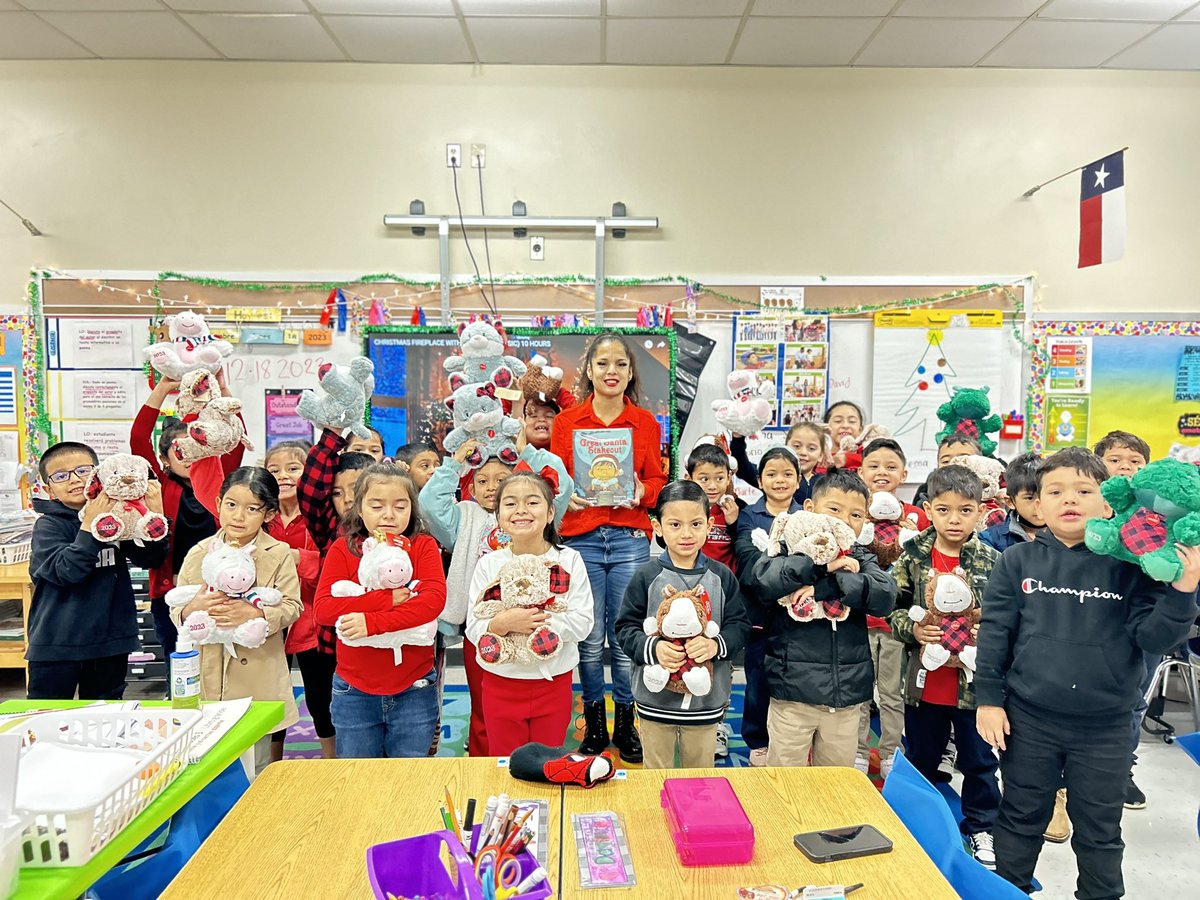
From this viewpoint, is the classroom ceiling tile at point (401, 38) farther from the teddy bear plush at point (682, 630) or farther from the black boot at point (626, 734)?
the black boot at point (626, 734)

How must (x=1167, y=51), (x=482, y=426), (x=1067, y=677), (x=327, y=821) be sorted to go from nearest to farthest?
1. (x=327, y=821)
2. (x=1067, y=677)
3. (x=482, y=426)
4. (x=1167, y=51)

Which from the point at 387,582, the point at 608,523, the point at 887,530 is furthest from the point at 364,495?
the point at 887,530

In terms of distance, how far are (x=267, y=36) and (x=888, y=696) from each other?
4495 mm

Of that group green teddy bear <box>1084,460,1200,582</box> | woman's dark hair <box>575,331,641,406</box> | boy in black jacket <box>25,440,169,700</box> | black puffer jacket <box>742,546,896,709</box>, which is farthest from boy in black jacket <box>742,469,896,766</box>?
boy in black jacket <box>25,440,169,700</box>

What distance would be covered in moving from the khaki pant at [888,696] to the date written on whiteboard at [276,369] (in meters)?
3.37

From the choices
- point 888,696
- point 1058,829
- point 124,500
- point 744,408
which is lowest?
point 1058,829

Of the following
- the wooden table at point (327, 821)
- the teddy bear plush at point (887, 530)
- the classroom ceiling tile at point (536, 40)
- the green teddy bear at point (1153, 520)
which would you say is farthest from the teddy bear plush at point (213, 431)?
the green teddy bear at point (1153, 520)

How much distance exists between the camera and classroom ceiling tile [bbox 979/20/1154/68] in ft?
12.7

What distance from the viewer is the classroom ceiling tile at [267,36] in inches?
151

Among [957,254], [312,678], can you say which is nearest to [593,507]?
[312,678]

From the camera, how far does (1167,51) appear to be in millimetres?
4148

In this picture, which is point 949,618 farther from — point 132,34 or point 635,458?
point 132,34

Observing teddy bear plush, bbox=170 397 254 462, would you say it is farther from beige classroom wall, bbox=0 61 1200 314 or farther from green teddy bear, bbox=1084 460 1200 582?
green teddy bear, bbox=1084 460 1200 582

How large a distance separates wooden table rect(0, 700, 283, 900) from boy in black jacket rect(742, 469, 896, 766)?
4.63ft
